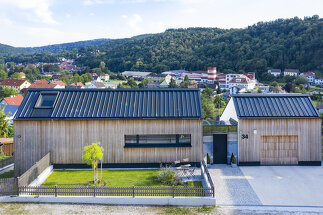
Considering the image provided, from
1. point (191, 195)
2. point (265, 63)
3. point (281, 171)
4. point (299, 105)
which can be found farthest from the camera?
point (265, 63)

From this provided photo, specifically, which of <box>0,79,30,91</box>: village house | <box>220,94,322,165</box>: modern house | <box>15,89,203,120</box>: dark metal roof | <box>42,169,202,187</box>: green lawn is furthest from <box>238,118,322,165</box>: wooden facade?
<box>0,79,30,91</box>: village house

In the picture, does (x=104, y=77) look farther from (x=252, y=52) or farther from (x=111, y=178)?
(x=111, y=178)

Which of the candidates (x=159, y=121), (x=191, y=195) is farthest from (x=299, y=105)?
(x=191, y=195)

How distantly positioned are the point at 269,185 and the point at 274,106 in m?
5.55

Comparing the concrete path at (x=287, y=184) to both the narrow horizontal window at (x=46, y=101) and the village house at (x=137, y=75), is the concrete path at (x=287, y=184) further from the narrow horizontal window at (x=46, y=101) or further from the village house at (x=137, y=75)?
the village house at (x=137, y=75)

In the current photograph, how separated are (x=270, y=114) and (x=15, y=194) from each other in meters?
14.2

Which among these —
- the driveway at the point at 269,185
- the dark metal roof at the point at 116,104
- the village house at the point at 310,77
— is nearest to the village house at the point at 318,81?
the village house at the point at 310,77

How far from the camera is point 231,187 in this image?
14273 millimetres

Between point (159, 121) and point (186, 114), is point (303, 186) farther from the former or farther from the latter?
point (159, 121)

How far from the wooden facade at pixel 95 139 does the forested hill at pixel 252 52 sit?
130506mm

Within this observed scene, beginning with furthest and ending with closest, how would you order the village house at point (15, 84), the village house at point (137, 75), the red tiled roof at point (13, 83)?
the village house at point (137, 75), the red tiled roof at point (13, 83), the village house at point (15, 84)

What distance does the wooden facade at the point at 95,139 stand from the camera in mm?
17125

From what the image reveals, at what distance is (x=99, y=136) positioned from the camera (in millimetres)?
17188

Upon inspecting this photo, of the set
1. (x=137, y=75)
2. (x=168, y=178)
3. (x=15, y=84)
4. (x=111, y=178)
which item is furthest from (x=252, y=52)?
(x=111, y=178)
